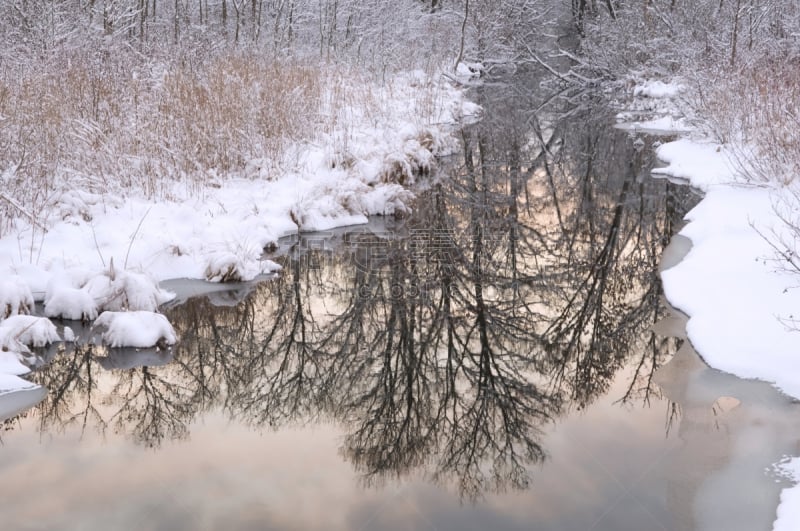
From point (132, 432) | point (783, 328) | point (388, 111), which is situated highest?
point (388, 111)

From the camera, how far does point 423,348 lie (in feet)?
17.5

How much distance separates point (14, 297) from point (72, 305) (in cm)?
44

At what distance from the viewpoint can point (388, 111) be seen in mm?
12773

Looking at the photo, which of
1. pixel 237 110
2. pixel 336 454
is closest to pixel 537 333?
pixel 336 454

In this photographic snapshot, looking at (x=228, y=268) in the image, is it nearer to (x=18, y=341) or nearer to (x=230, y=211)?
(x=230, y=211)

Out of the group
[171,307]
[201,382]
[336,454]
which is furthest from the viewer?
[171,307]

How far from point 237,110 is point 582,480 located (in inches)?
284

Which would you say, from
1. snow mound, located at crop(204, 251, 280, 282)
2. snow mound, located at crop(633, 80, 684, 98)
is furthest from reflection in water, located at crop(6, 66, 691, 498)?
snow mound, located at crop(633, 80, 684, 98)

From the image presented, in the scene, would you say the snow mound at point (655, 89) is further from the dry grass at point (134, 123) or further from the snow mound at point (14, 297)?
the snow mound at point (14, 297)

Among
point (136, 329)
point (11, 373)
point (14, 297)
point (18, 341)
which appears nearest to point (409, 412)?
point (136, 329)

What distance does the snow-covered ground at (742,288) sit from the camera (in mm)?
4781

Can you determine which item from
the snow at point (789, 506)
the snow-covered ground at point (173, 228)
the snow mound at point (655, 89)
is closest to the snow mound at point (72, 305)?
the snow-covered ground at point (173, 228)

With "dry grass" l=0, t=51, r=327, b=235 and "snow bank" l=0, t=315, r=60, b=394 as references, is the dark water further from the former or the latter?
"dry grass" l=0, t=51, r=327, b=235

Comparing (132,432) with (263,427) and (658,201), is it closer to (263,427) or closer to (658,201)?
(263,427)
